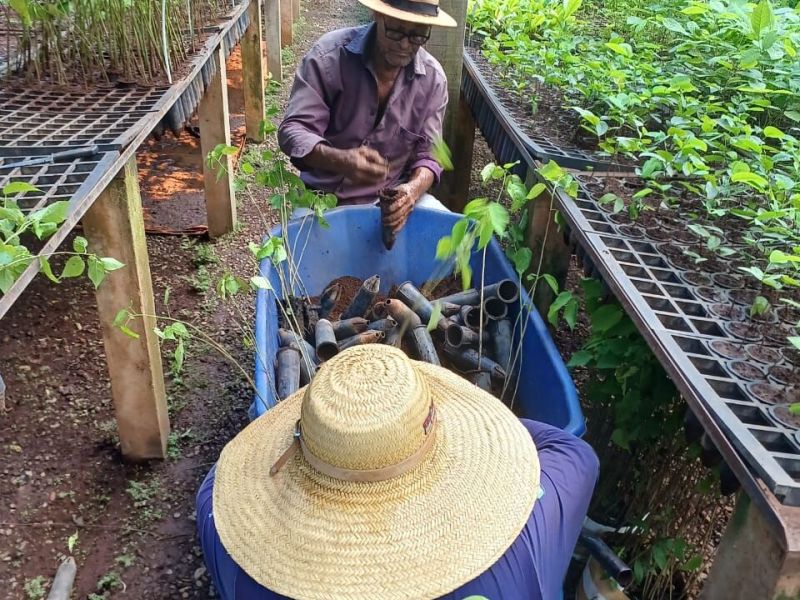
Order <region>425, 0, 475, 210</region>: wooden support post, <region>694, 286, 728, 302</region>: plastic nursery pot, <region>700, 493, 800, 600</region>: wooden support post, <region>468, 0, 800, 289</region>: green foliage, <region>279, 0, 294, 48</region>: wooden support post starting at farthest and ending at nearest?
<region>279, 0, 294, 48</region>: wooden support post, <region>425, 0, 475, 210</region>: wooden support post, <region>468, 0, 800, 289</region>: green foliage, <region>694, 286, 728, 302</region>: plastic nursery pot, <region>700, 493, 800, 600</region>: wooden support post

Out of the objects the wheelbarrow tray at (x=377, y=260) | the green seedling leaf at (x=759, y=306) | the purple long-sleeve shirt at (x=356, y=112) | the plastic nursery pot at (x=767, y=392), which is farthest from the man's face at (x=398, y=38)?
the plastic nursery pot at (x=767, y=392)

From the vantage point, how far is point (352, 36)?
325 cm

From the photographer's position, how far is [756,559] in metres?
1.31

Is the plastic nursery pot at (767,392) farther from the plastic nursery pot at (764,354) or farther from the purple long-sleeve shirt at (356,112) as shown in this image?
the purple long-sleeve shirt at (356,112)

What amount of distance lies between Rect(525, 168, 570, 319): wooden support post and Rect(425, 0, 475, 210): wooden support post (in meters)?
1.49

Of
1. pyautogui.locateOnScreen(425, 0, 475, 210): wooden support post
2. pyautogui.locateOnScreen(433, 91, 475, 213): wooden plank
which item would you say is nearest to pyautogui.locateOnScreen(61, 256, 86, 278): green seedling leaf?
pyautogui.locateOnScreen(425, 0, 475, 210): wooden support post

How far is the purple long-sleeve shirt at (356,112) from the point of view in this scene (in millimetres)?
3184

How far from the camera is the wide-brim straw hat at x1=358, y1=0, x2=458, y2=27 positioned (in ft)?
9.27

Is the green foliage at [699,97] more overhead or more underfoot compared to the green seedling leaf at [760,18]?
more underfoot

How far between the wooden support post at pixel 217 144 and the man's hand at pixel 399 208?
65.6 inches

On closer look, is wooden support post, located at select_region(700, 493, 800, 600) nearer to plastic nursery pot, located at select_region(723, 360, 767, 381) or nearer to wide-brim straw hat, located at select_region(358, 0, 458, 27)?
plastic nursery pot, located at select_region(723, 360, 767, 381)

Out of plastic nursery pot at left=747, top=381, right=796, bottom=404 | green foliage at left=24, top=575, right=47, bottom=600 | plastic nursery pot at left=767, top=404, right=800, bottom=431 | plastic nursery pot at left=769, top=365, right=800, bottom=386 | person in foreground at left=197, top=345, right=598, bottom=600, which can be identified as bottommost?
green foliage at left=24, top=575, right=47, bottom=600

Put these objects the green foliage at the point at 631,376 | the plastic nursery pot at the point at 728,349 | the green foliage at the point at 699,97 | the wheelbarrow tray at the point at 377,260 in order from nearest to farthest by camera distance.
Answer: the plastic nursery pot at the point at 728,349, the green foliage at the point at 631,376, the green foliage at the point at 699,97, the wheelbarrow tray at the point at 377,260

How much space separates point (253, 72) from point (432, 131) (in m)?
3.40
